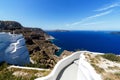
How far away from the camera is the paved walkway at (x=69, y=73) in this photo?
11.1 metres

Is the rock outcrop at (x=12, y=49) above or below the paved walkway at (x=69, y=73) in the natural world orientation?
below

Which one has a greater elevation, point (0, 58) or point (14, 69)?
point (14, 69)

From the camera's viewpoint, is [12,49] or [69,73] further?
[12,49]

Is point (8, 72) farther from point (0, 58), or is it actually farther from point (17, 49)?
point (17, 49)

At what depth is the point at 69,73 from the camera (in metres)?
11.8

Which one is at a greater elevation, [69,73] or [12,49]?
[69,73]

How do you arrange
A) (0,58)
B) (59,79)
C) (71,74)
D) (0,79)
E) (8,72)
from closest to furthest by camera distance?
(59,79), (71,74), (0,79), (8,72), (0,58)

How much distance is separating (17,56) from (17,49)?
1.46 m

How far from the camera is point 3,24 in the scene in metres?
136

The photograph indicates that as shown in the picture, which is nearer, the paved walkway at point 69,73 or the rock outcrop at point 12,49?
the paved walkway at point 69,73

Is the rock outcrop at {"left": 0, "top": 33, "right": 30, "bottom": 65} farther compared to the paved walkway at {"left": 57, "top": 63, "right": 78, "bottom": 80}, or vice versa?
the rock outcrop at {"left": 0, "top": 33, "right": 30, "bottom": 65}

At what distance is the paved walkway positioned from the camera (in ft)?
36.4

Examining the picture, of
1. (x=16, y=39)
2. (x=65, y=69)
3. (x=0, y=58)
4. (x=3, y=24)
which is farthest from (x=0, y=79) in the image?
(x=3, y=24)

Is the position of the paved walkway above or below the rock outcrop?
above
